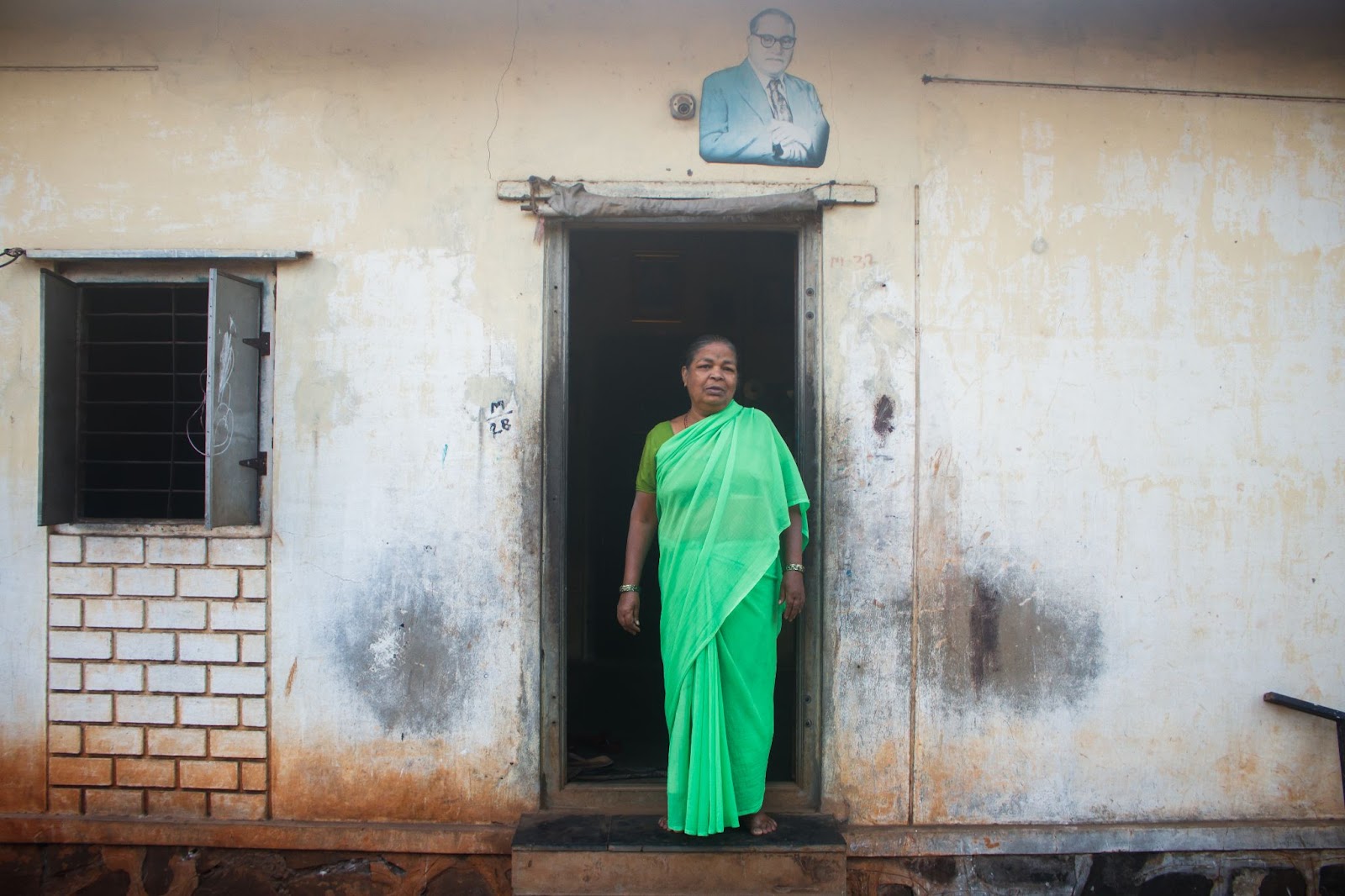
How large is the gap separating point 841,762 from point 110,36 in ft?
13.6

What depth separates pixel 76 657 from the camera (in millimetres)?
3549

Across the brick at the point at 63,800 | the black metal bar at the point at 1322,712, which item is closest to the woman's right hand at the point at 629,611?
the brick at the point at 63,800

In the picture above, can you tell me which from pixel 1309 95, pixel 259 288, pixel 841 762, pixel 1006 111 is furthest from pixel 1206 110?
pixel 259 288

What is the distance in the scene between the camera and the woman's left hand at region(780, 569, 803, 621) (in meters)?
3.30

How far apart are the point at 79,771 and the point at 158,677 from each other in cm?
50

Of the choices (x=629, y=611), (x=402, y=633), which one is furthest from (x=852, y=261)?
(x=402, y=633)

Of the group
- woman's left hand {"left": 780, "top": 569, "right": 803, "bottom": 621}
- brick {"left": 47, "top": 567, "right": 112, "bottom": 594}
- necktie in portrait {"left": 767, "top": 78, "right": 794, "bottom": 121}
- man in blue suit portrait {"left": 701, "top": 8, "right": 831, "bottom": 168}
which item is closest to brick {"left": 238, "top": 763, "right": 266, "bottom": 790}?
brick {"left": 47, "top": 567, "right": 112, "bottom": 594}

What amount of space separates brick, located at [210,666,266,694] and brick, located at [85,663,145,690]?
0.96ft

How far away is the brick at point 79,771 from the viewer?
3.54 m

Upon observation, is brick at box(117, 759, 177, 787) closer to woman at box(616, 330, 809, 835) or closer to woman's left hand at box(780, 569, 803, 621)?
woman at box(616, 330, 809, 835)

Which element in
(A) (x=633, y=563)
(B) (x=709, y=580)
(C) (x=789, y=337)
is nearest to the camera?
(B) (x=709, y=580)

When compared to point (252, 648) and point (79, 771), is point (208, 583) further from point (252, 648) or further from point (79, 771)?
point (79, 771)

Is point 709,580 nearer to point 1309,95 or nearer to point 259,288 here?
point 259,288

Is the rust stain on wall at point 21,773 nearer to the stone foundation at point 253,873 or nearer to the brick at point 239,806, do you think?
the stone foundation at point 253,873
